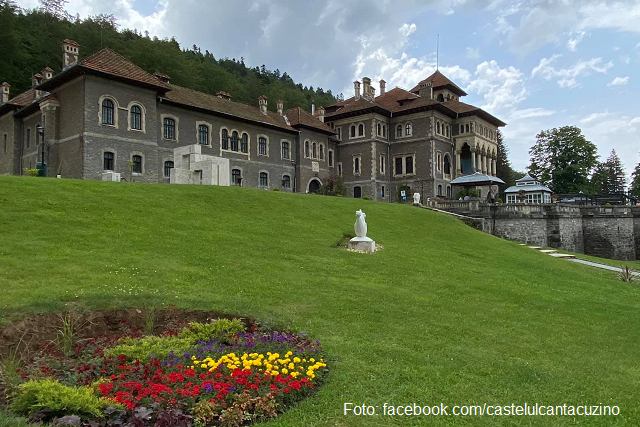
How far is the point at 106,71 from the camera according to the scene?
103 ft

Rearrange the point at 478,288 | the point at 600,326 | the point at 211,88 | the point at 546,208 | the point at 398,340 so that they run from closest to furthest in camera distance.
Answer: the point at 398,340 < the point at 600,326 < the point at 478,288 < the point at 546,208 < the point at 211,88

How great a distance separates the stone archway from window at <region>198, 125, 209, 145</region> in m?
13.8

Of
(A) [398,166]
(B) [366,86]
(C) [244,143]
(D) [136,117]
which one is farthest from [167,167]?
(B) [366,86]

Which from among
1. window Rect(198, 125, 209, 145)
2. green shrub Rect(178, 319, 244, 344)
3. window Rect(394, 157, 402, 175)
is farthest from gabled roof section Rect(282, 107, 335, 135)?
green shrub Rect(178, 319, 244, 344)

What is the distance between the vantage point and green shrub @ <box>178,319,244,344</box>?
696cm

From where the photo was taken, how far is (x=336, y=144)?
55219 mm

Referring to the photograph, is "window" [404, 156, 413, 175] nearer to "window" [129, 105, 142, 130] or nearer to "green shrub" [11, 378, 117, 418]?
"window" [129, 105, 142, 130]

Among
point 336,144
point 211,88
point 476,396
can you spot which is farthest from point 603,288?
point 211,88

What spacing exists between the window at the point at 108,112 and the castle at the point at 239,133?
7 cm

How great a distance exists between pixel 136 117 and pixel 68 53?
743 centimetres

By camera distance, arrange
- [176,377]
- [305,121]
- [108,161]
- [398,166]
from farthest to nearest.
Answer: [398,166]
[305,121]
[108,161]
[176,377]

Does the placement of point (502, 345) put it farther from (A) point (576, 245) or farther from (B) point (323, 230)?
(A) point (576, 245)

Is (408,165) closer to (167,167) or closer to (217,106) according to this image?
(217,106)

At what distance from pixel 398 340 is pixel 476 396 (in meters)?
1.98
